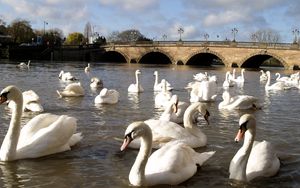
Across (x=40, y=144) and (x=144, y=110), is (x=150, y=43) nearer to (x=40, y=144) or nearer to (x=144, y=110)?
(x=144, y=110)

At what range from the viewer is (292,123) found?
41.9 ft

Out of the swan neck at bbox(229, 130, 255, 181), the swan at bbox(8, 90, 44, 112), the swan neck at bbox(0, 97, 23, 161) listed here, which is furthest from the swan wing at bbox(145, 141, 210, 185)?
the swan at bbox(8, 90, 44, 112)

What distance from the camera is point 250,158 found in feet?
24.4

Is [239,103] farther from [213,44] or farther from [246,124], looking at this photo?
[213,44]

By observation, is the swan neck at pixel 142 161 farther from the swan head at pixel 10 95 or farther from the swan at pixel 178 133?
the swan head at pixel 10 95

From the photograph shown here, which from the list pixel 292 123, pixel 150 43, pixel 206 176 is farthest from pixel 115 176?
pixel 150 43

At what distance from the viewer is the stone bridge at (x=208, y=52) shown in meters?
66.1

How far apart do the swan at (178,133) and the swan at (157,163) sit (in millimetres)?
1225

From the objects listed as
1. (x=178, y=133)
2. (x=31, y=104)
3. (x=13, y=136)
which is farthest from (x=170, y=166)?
(x=31, y=104)

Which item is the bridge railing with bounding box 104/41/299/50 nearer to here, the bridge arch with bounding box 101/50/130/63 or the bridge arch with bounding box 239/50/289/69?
the bridge arch with bounding box 239/50/289/69

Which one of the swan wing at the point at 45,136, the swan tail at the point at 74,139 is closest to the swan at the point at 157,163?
the swan wing at the point at 45,136

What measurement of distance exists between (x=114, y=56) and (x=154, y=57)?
27.2 feet

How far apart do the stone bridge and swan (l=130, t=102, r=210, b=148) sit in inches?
2292

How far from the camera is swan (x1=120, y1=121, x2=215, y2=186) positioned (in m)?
6.27
